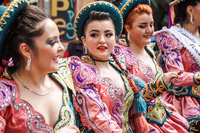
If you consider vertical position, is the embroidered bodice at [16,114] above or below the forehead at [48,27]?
below

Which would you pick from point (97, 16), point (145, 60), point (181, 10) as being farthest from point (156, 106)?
point (181, 10)

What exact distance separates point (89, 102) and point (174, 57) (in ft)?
4.77

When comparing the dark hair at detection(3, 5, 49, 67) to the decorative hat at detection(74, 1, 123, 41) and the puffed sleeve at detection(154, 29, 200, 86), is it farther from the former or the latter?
the puffed sleeve at detection(154, 29, 200, 86)

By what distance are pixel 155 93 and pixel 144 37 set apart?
556mm

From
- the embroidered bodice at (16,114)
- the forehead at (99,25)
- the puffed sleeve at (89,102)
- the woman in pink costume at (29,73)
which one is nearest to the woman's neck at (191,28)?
the forehead at (99,25)

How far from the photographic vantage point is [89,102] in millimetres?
2088

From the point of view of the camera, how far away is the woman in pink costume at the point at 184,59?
321 centimetres

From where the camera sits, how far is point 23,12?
185 centimetres

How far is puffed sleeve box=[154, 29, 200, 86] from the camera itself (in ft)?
10.4

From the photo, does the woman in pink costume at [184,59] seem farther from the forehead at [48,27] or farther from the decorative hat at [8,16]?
the decorative hat at [8,16]

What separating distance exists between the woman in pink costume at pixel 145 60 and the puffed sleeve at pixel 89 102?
2.38 feet

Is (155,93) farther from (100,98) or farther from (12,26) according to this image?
(12,26)

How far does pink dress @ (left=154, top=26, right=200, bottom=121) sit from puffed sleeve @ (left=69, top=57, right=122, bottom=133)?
125 cm

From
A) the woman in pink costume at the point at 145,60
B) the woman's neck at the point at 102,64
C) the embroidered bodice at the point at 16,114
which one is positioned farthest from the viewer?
the woman in pink costume at the point at 145,60
